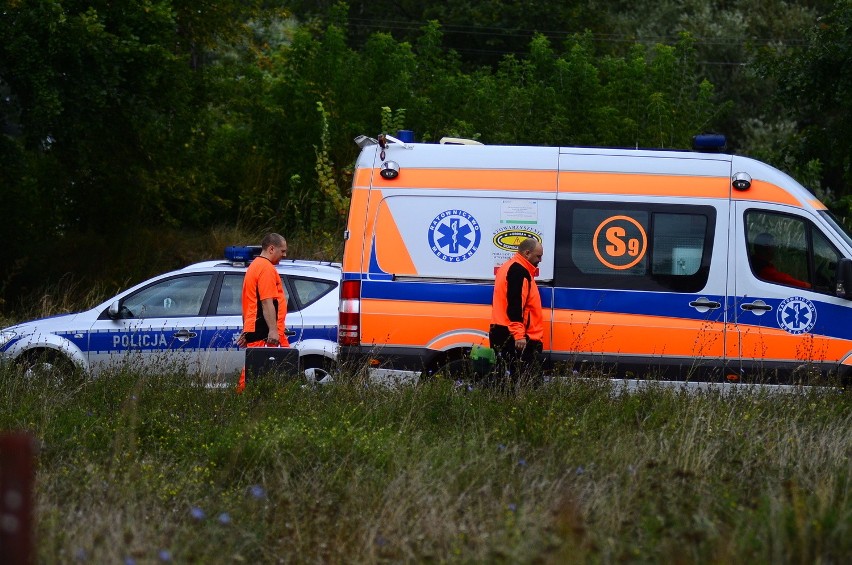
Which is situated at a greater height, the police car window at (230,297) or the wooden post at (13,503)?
the police car window at (230,297)

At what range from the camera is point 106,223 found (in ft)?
65.3

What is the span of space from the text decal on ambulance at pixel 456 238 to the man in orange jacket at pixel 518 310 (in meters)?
0.39

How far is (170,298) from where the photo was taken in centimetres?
1144

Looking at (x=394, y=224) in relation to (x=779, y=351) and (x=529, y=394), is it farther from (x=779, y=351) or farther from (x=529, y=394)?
(x=779, y=351)

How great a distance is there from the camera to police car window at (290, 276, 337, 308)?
11156 mm

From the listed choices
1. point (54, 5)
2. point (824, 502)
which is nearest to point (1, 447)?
point (824, 502)

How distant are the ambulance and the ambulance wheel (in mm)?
2381

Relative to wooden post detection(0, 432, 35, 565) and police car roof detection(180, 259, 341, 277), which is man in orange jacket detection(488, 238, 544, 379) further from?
wooden post detection(0, 432, 35, 565)

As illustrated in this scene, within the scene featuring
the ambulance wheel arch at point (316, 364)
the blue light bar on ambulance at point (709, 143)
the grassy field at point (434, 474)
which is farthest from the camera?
the ambulance wheel arch at point (316, 364)

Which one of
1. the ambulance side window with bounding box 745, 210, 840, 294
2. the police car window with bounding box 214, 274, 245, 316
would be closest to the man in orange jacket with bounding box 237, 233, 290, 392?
the police car window with bounding box 214, 274, 245, 316

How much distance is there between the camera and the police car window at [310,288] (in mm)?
11156

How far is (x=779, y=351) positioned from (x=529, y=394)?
2.49 metres

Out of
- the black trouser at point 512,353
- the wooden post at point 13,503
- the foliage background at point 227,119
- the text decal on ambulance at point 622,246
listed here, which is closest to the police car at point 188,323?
the black trouser at point 512,353

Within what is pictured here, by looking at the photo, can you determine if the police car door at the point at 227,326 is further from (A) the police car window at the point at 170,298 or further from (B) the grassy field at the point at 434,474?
(B) the grassy field at the point at 434,474
